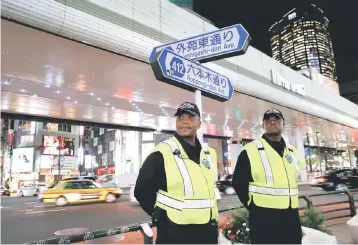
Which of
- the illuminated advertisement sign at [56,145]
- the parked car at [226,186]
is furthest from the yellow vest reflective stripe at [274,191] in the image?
the illuminated advertisement sign at [56,145]

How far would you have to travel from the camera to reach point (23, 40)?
9.88m

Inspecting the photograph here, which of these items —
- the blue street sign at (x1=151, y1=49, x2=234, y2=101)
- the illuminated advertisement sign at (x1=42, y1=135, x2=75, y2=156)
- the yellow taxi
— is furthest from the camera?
the illuminated advertisement sign at (x1=42, y1=135, x2=75, y2=156)

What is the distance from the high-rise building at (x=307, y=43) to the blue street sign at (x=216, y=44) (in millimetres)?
160621

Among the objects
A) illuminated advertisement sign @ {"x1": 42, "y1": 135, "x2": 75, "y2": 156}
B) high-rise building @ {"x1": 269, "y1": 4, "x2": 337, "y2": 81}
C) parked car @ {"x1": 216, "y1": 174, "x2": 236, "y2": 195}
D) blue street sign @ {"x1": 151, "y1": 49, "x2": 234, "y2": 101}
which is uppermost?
high-rise building @ {"x1": 269, "y1": 4, "x2": 337, "y2": 81}

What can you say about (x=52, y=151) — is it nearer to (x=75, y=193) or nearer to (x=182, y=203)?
(x=75, y=193)

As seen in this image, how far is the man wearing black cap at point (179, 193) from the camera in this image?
2.11 meters

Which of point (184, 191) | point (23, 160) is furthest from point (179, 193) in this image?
point (23, 160)

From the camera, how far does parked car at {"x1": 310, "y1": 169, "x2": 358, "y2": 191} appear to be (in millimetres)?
17969

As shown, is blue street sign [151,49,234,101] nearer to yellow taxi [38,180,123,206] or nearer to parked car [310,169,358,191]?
yellow taxi [38,180,123,206]

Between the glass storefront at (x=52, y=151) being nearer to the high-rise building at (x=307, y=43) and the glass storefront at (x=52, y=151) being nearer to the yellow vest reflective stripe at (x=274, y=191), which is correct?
the yellow vest reflective stripe at (x=274, y=191)

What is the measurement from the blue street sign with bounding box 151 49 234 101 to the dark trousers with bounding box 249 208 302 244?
1.94m

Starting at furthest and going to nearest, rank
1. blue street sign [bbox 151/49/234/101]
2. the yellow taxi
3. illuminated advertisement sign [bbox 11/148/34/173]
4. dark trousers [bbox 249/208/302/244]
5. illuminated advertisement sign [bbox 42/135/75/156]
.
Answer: illuminated advertisement sign [bbox 42/135/75/156] → illuminated advertisement sign [bbox 11/148/34/173] → the yellow taxi → blue street sign [bbox 151/49/234/101] → dark trousers [bbox 249/208/302/244]

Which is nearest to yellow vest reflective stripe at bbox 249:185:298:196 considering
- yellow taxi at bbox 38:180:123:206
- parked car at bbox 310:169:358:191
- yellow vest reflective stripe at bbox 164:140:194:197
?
yellow vest reflective stripe at bbox 164:140:194:197

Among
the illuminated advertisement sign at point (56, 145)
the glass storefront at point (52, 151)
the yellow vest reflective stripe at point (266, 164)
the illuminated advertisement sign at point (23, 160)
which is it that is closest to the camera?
the yellow vest reflective stripe at point (266, 164)
